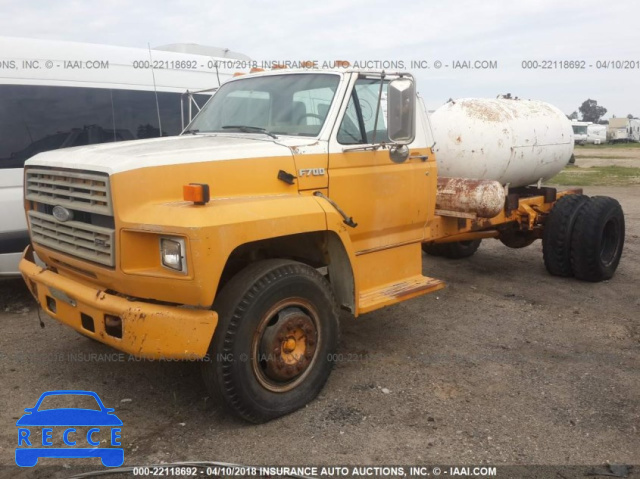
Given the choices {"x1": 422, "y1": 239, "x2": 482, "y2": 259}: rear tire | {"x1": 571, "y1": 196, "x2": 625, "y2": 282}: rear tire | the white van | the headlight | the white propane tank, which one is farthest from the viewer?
{"x1": 422, "y1": 239, "x2": 482, "y2": 259}: rear tire

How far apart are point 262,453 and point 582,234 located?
4.95 meters

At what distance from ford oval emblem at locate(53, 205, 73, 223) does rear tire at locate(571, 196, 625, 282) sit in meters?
5.54

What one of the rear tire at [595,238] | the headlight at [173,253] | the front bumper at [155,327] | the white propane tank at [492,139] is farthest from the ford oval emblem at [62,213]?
the rear tire at [595,238]

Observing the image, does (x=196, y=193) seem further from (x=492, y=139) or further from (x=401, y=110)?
(x=492, y=139)

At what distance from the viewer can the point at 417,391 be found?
4262 mm

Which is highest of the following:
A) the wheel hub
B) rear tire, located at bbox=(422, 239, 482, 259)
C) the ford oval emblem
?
the ford oval emblem

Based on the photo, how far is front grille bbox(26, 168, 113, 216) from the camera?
3.47 meters

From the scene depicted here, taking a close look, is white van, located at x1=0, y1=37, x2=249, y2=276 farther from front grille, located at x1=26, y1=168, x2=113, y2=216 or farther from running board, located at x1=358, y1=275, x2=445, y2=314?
running board, located at x1=358, y1=275, x2=445, y2=314

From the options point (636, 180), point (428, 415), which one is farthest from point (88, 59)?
point (636, 180)

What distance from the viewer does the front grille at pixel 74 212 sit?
137 inches

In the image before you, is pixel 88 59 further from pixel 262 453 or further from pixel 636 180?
pixel 636 180

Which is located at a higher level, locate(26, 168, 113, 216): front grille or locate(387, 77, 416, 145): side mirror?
locate(387, 77, 416, 145): side mirror

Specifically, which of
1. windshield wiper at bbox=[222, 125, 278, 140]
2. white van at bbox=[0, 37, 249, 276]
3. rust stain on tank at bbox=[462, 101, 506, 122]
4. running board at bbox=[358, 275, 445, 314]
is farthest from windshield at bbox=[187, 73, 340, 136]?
rust stain on tank at bbox=[462, 101, 506, 122]

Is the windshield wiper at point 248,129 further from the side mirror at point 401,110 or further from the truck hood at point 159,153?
the side mirror at point 401,110
